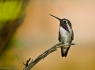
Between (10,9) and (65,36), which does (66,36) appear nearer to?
(65,36)

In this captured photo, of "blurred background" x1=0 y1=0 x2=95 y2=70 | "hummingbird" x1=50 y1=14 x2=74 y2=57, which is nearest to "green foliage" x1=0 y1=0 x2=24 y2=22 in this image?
"blurred background" x1=0 y1=0 x2=95 y2=70

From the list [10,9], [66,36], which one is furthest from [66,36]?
[10,9]

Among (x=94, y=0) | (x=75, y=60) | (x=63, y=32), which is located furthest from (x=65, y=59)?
(x=94, y=0)

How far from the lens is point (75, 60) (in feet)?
3.32

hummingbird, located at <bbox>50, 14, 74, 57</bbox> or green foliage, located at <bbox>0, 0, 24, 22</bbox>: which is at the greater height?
green foliage, located at <bbox>0, 0, 24, 22</bbox>

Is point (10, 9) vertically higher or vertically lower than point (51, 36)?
higher

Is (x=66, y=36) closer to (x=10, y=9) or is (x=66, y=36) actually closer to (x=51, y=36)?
(x=51, y=36)

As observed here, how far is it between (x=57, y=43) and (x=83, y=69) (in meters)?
0.21

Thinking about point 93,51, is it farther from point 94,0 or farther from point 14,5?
point 14,5

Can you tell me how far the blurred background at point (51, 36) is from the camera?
101 centimetres

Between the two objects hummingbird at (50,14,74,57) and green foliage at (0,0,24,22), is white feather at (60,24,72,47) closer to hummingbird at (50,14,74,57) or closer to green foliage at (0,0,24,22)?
hummingbird at (50,14,74,57)

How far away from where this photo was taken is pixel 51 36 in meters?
1.03

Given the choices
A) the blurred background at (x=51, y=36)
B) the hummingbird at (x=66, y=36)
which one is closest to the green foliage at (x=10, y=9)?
the blurred background at (x=51, y=36)

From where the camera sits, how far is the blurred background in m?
1.01
